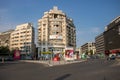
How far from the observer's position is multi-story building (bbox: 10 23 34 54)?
133 m

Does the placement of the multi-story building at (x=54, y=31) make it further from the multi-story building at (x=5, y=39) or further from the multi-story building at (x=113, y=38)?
the multi-story building at (x=5, y=39)

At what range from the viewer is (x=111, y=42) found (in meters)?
153

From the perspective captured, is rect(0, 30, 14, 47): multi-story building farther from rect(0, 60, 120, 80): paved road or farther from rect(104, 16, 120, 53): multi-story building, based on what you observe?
rect(0, 60, 120, 80): paved road

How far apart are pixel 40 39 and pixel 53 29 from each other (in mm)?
11162

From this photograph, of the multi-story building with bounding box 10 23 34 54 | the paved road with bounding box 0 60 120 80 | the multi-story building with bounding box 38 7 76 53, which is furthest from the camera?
the multi-story building with bounding box 10 23 34 54

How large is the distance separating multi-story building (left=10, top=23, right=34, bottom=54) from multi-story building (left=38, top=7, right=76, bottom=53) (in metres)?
12.0

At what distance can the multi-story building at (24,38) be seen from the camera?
132625mm

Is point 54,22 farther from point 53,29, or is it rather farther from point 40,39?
point 40,39

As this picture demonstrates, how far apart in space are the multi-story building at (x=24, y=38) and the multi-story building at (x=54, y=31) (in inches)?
474

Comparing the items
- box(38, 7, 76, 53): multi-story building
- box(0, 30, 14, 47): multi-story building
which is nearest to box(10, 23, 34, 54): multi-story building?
box(0, 30, 14, 47): multi-story building

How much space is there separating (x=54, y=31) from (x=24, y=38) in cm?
2836

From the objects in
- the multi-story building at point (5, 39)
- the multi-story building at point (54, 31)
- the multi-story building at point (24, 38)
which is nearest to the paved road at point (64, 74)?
the multi-story building at point (54, 31)

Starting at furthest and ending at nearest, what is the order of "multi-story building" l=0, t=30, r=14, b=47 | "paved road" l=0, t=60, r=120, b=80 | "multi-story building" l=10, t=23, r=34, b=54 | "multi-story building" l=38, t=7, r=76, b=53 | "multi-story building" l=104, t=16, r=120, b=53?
"multi-story building" l=0, t=30, r=14, b=47 < "multi-story building" l=104, t=16, r=120, b=53 < "multi-story building" l=10, t=23, r=34, b=54 < "multi-story building" l=38, t=7, r=76, b=53 < "paved road" l=0, t=60, r=120, b=80

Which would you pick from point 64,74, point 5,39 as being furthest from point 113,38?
point 64,74
